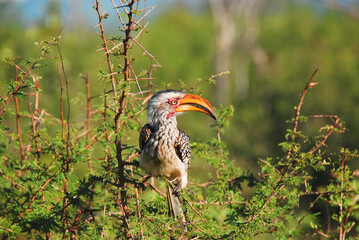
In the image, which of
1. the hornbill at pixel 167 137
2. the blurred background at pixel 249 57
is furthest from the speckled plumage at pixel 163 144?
the blurred background at pixel 249 57

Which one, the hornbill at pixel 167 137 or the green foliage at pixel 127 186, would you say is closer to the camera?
the green foliage at pixel 127 186

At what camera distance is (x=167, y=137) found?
295cm

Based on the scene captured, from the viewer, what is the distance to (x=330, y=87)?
14.6 meters

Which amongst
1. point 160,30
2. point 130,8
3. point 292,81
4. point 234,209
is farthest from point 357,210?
point 160,30

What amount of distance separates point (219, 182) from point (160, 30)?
2187cm

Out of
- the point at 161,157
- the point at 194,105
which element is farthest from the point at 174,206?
the point at 194,105

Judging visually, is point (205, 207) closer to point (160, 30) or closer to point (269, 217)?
point (269, 217)

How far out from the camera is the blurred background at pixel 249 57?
10.9 meters

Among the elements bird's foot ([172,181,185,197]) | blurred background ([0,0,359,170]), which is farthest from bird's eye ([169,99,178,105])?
blurred background ([0,0,359,170])

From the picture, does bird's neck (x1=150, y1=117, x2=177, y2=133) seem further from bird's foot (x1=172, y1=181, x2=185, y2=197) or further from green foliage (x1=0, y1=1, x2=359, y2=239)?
bird's foot (x1=172, y1=181, x2=185, y2=197)

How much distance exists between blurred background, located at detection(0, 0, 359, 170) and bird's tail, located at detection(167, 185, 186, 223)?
436 centimetres

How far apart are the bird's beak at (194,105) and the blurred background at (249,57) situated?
13.1ft

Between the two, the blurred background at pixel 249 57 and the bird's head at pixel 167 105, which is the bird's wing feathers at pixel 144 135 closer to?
the bird's head at pixel 167 105

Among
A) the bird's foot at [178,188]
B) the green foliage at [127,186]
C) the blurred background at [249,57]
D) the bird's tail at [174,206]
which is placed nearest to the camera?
the green foliage at [127,186]
